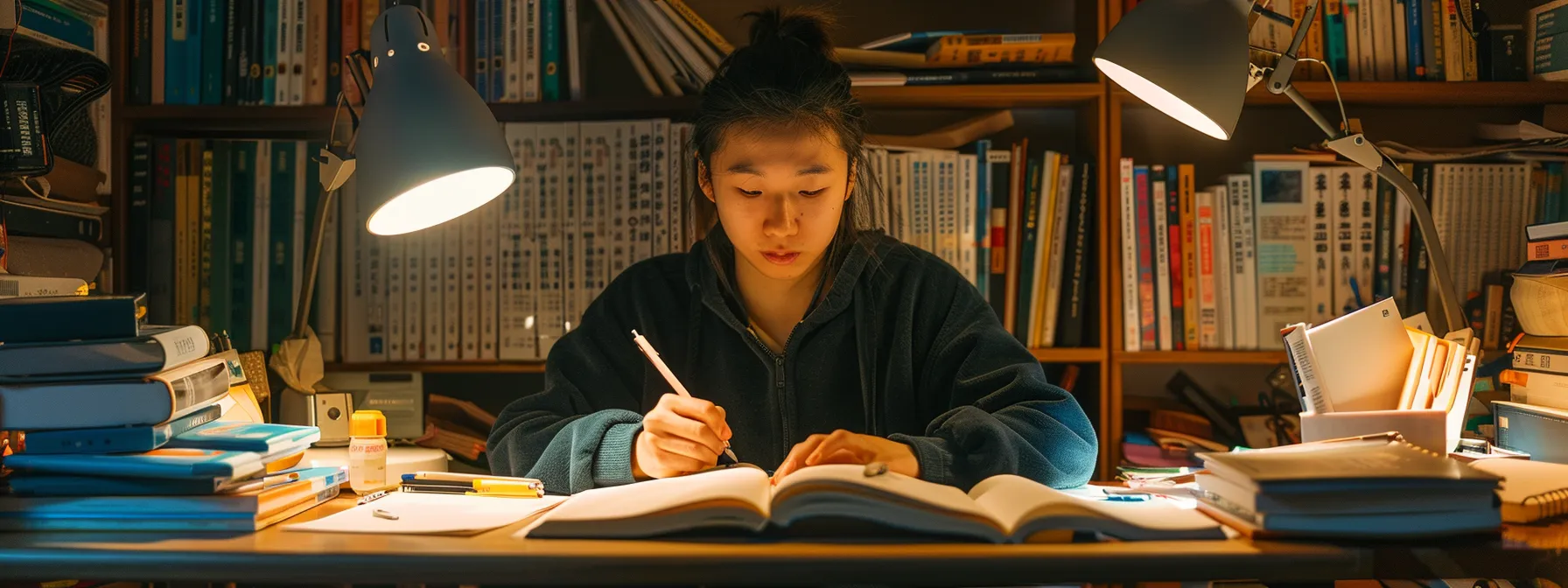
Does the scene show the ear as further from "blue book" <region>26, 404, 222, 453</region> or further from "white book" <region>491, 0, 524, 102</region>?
"blue book" <region>26, 404, 222, 453</region>

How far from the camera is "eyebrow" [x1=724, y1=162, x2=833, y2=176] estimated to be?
1.32 meters

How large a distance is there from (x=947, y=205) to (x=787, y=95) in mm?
619

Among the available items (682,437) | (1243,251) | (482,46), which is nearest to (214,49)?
(482,46)

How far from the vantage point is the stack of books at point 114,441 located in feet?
3.12

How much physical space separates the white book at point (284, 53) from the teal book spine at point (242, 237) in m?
0.11

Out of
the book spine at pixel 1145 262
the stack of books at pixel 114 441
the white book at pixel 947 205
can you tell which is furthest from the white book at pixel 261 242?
the book spine at pixel 1145 262

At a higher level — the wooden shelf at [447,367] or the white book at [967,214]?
the white book at [967,214]

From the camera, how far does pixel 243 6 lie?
6.25ft

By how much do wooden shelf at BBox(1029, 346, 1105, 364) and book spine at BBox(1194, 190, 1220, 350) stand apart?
0.19m

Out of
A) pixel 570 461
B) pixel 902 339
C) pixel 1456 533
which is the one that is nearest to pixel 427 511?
pixel 570 461

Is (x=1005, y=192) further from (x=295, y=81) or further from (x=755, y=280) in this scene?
(x=295, y=81)

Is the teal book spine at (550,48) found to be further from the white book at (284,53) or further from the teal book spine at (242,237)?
the teal book spine at (242,237)

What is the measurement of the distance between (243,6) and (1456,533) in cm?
202

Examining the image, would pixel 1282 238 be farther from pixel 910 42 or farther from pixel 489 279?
pixel 489 279
